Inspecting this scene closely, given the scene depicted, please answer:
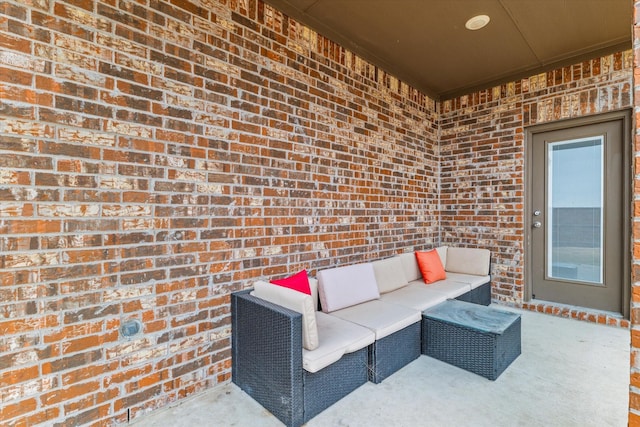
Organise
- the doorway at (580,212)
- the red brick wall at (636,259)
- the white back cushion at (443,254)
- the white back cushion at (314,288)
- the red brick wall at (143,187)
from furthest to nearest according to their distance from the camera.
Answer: the white back cushion at (443,254), the doorway at (580,212), the white back cushion at (314,288), the red brick wall at (143,187), the red brick wall at (636,259)

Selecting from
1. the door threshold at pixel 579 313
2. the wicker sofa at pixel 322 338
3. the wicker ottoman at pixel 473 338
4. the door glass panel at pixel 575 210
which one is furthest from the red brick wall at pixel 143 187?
the door glass panel at pixel 575 210

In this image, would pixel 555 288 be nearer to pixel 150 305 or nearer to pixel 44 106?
pixel 150 305

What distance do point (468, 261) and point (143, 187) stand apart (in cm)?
375

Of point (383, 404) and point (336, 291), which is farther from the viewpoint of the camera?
point (336, 291)

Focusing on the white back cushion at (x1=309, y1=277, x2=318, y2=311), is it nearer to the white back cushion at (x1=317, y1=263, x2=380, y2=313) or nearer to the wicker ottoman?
the white back cushion at (x1=317, y1=263, x2=380, y2=313)

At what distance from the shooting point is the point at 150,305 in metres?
1.94

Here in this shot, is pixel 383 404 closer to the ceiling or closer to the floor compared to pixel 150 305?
closer to the floor

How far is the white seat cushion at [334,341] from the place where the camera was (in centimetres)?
184

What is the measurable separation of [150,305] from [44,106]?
3.96ft

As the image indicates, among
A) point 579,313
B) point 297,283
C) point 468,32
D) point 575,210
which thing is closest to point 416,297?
point 297,283

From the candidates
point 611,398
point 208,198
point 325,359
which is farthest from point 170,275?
point 611,398

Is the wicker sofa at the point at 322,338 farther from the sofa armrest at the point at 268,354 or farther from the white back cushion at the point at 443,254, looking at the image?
the white back cushion at the point at 443,254

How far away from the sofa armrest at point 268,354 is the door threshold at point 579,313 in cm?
336

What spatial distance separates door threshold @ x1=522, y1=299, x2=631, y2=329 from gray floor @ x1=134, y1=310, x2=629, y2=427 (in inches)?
31.6
